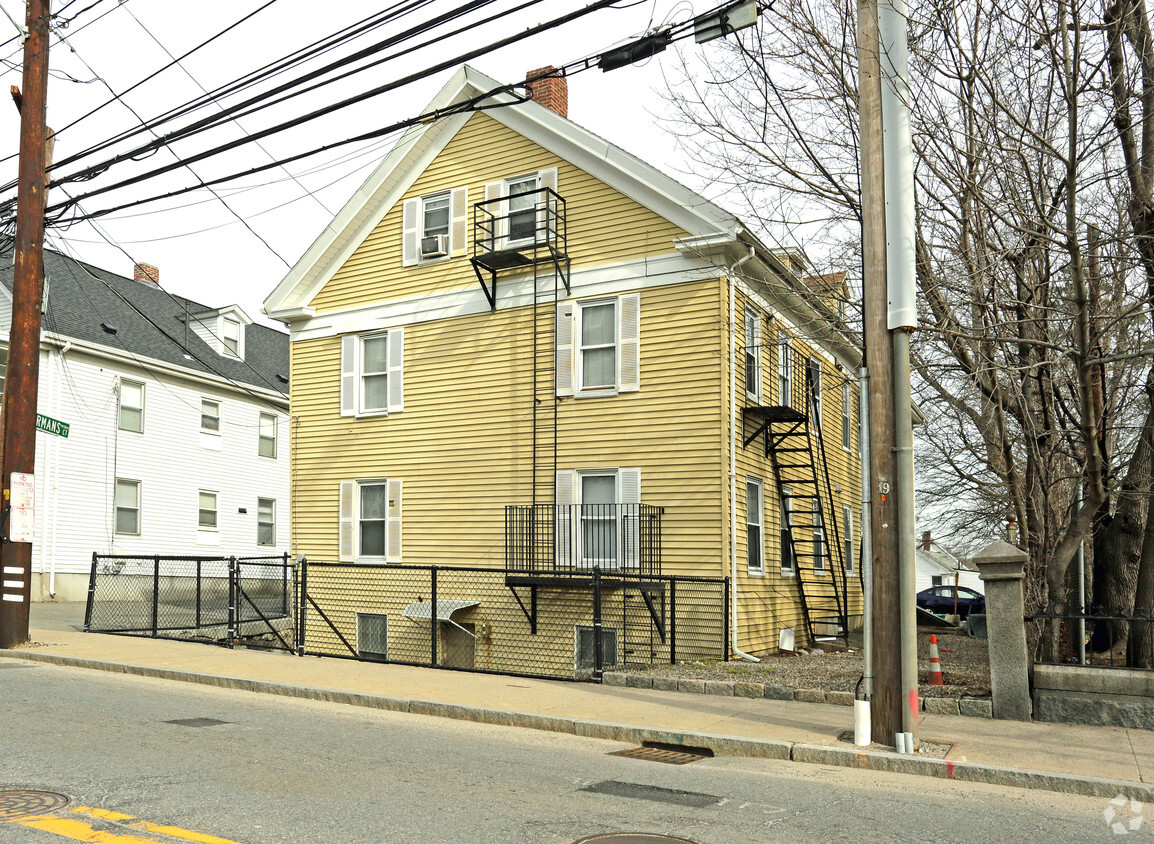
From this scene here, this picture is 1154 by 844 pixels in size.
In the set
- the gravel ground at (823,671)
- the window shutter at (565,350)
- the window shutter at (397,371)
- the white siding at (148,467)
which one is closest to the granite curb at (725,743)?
the gravel ground at (823,671)

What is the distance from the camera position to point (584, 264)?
734 inches

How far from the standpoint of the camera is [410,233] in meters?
20.7

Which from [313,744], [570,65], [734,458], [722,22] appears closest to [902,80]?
[722,22]

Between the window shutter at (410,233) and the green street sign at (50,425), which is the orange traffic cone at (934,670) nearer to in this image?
the green street sign at (50,425)

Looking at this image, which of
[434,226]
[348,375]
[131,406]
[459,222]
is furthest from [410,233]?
[131,406]

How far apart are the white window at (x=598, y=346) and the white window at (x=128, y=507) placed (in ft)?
54.2

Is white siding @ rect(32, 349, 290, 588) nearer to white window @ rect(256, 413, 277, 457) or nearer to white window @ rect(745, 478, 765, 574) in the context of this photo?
white window @ rect(256, 413, 277, 457)

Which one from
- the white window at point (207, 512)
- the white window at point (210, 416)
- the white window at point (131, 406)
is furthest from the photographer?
the white window at point (210, 416)

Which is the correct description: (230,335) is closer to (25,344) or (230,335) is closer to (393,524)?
(393,524)

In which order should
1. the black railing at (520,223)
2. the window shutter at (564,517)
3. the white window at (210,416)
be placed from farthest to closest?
1. the white window at (210,416)
2. the black railing at (520,223)
3. the window shutter at (564,517)

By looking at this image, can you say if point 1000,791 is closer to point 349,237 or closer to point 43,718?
point 43,718

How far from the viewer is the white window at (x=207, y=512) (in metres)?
31.5

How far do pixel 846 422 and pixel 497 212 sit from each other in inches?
410

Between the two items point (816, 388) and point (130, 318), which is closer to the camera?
point (816, 388)
